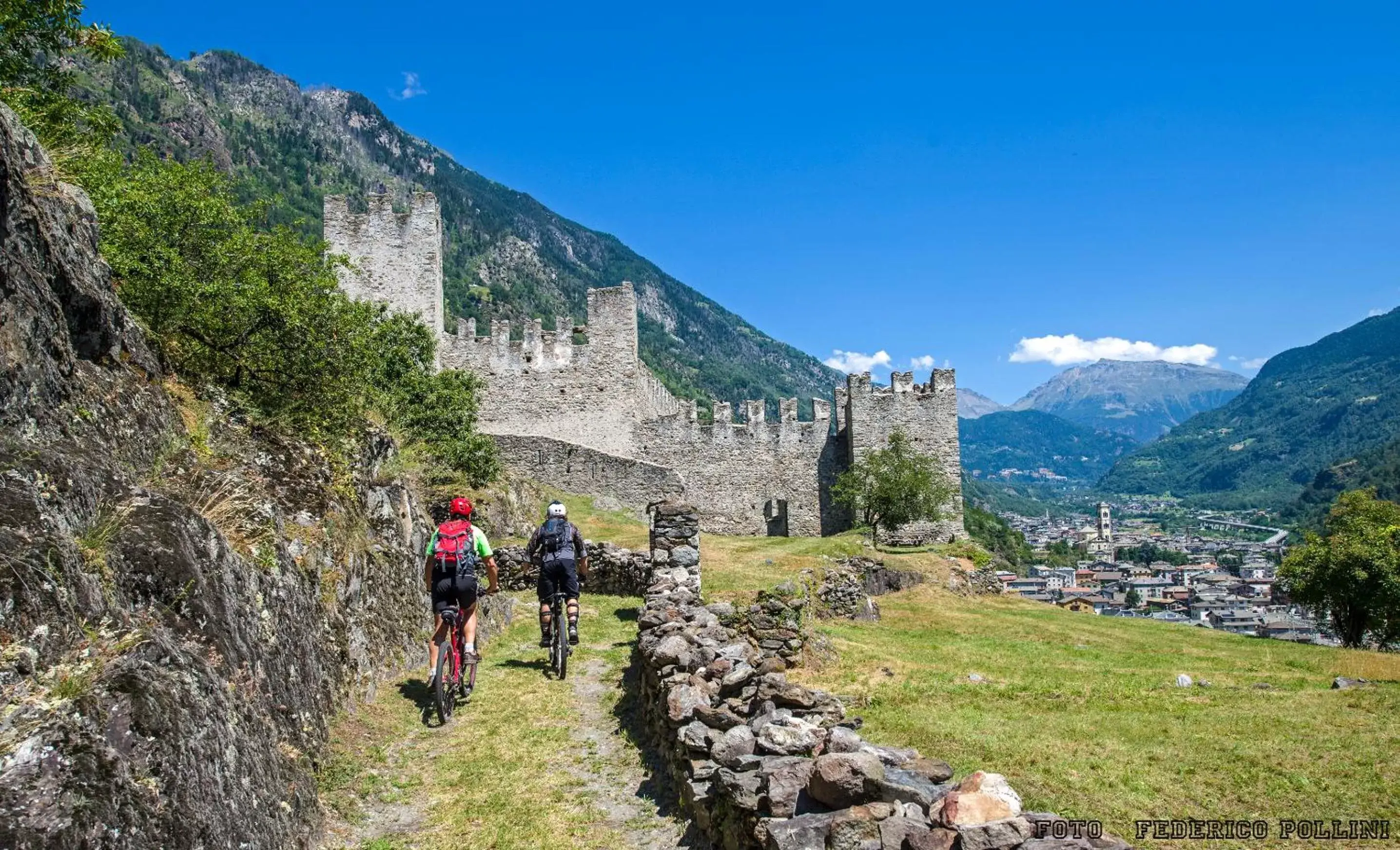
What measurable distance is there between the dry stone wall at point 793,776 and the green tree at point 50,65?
8098mm

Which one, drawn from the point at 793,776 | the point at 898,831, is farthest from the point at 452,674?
the point at 898,831

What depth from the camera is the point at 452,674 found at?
861 cm

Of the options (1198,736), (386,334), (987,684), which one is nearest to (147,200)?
(987,684)

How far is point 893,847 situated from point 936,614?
58.4ft

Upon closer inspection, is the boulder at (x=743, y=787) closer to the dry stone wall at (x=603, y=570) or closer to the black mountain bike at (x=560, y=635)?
the black mountain bike at (x=560, y=635)

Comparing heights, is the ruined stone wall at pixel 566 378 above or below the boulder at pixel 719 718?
above

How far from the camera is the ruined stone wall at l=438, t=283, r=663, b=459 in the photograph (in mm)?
36906

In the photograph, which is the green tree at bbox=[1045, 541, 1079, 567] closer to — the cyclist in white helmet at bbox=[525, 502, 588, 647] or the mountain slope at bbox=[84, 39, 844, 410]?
the mountain slope at bbox=[84, 39, 844, 410]

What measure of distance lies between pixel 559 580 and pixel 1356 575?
2805 cm

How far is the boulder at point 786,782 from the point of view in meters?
4.68

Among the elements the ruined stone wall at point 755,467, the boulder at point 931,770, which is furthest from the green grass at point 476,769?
the ruined stone wall at point 755,467

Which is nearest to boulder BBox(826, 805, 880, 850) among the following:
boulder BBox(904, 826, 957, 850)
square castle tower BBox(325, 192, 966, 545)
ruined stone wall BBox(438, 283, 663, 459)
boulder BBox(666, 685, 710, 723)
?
boulder BBox(904, 826, 957, 850)

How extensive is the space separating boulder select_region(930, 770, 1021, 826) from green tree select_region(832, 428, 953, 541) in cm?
3039

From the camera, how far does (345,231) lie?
3534 cm
